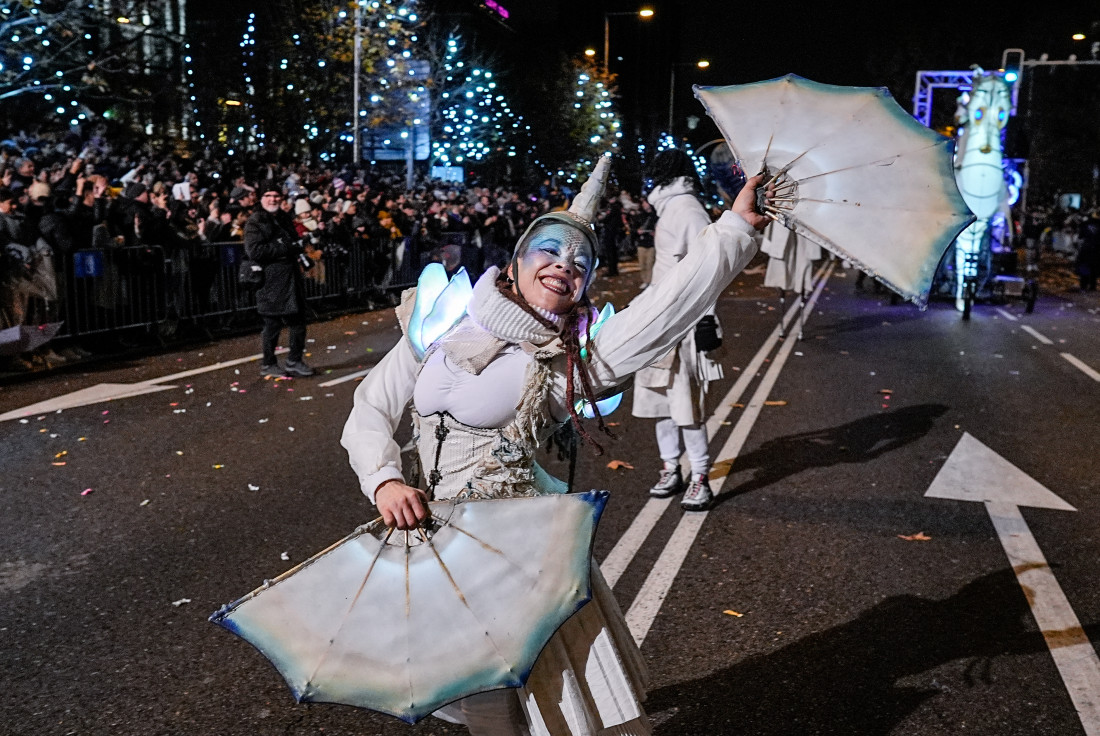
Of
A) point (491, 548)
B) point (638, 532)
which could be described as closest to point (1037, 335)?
point (638, 532)

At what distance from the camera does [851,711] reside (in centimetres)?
394

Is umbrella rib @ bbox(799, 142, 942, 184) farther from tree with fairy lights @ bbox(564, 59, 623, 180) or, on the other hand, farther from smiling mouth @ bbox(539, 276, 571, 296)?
tree with fairy lights @ bbox(564, 59, 623, 180)

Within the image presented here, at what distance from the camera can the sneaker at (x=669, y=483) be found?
681 centimetres

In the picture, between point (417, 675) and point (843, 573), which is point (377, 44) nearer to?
point (843, 573)

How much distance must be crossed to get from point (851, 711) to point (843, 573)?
160 centimetres

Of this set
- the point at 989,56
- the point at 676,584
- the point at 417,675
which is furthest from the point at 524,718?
the point at 989,56

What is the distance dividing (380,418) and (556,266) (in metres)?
0.64

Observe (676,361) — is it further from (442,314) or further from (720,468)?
(442,314)

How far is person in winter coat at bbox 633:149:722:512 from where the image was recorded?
6477 millimetres

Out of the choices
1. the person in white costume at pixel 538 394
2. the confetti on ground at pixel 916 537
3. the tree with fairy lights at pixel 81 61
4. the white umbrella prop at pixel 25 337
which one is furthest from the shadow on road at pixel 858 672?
the tree with fairy lights at pixel 81 61

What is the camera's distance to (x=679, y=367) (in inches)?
259

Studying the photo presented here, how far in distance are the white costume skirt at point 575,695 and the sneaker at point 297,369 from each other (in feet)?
29.2

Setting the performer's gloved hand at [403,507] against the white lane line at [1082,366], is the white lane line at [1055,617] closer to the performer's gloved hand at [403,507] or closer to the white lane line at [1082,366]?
the performer's gloved hand at [403,507]

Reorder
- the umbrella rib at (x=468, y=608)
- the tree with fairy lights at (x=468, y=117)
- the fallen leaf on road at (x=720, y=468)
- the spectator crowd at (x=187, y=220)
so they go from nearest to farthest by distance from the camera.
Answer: the umbrella rib at (x=468, y=608), the fallen leaf on road at (x=720, y=468), the spectator crowd at (x=187, y=220), the tree with fairy lights at (x=468, y=117)
